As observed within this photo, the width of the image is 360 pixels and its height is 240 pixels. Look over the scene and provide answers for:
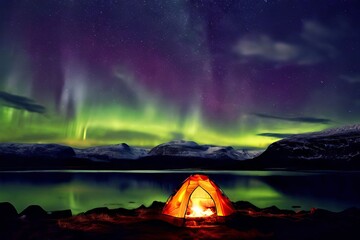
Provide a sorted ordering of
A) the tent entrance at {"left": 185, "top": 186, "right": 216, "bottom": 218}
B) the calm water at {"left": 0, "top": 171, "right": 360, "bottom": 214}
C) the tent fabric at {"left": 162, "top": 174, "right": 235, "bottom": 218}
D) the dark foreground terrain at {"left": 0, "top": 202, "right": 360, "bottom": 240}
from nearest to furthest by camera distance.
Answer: the dark foreground terrain at {"left": 0, "top": 202, "right": 360, "bottom": 240}
the tent fabric at {"left": 162, "top": 174, "right": 235, "bottom": 218}
the tent entrance at {"left": 185, "top": 186, "right": 216, "bottom": 218}
the calm water at {"left": 0, "top": 171, "right": 360, "bottom": 214}

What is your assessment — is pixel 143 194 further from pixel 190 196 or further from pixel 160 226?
pixel 160 226

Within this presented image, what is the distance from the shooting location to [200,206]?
59.2 feet

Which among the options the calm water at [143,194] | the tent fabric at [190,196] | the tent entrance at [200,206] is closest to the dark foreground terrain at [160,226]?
the tent fabric at [190,196]

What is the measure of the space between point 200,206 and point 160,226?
4.34 meters

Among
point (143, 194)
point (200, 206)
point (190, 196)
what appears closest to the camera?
point (190, 196)

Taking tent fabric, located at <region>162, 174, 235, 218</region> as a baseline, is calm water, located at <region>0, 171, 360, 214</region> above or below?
below

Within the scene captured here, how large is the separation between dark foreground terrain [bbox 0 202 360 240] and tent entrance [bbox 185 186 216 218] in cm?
132

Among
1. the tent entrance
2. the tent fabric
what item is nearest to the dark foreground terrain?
the tent fabric

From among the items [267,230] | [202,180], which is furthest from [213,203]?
[267,230]

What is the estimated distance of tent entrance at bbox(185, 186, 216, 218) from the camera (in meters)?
17.1

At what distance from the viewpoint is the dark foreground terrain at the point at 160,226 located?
1252cm

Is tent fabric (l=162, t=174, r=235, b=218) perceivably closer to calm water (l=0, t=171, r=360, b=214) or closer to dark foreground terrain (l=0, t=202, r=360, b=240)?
dark foreground terrain (l=0, t=202, r=360, b=240)

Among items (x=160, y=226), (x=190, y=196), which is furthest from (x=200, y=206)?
(x=160, y=226)

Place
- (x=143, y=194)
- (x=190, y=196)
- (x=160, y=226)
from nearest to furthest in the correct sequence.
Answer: (x=160, y=226), (x=190, y=196), (x=143, y=194)
